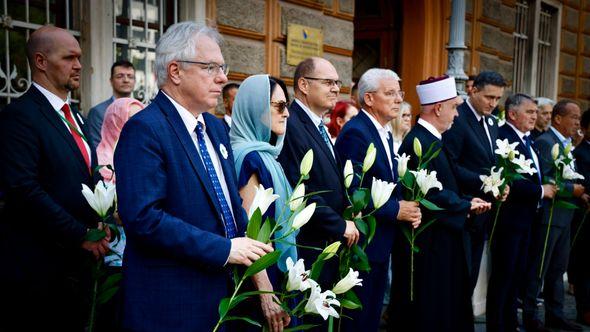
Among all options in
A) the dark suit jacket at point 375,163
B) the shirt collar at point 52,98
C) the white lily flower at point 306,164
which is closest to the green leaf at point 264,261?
the white lily flower at point 306,164

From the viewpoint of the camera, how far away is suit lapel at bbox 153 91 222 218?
2.21 m

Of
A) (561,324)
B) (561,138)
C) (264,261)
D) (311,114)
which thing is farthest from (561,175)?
(264,261)

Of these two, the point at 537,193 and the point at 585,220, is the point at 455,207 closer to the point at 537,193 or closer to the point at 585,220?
the point at 537,193

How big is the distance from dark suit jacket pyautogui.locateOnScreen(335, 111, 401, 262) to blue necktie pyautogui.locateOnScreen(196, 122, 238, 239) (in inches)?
59.0

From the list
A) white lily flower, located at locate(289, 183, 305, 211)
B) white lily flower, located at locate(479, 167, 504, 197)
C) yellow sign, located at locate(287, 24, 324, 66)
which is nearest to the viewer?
white lily flower, located at locate(289, 183, 305, 211)

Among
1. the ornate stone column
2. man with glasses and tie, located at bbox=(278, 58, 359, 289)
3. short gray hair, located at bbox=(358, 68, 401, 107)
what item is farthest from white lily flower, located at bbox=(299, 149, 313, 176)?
the ornate stone column

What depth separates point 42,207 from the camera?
256 centimetres

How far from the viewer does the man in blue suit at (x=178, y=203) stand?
2.11 metres

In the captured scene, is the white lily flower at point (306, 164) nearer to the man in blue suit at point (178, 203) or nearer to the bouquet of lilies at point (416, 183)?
the man in blue suit at point (178, 203)

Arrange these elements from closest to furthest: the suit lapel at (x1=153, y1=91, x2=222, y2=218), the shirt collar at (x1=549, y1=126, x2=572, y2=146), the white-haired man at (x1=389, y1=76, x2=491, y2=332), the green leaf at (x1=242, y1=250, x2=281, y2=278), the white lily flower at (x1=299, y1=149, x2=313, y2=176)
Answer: the green leaf at (x1=242, y1=250, x2=281, y2=278) → the suit lapel at (x1=153, y1=91, x2=222, y2=218) → the white lily flower at (x1=299, y1=149, x2=313, y2=176) → the white-haired man at (x1=389, y1=76, x2=491, y2=332) → the shirt collar at (x1=549, y1=126, x2=572, y2=146)

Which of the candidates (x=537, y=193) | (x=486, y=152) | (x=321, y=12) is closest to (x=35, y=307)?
(x=486, y=152)

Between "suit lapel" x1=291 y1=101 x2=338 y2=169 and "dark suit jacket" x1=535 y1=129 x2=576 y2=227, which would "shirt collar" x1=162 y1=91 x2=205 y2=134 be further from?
"dark suit jacket" x1=535 y1=129 x2=576 y2=227

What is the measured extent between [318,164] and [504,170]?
5.61ft

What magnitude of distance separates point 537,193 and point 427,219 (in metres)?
1.12
